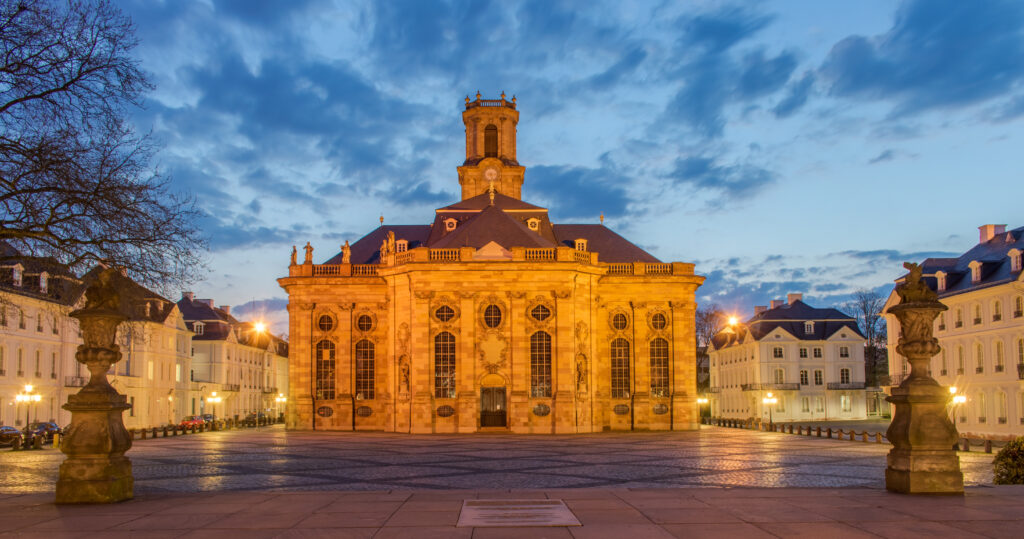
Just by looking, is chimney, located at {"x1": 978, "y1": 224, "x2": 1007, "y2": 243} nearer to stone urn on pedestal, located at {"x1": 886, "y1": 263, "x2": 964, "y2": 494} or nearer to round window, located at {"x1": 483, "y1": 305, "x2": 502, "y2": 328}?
round window, located at {"x1": 483, "y1": 305, "x2": 502, "y2": 328}

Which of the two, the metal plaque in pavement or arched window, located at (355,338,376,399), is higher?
arched window, located at (355,338,376,399)

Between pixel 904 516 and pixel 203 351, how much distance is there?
79898 mm

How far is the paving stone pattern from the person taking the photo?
70.6 ft

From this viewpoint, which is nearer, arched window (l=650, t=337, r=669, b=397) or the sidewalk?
the sidewalk

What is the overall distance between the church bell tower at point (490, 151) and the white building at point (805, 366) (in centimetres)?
2926

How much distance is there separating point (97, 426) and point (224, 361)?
2880 inches

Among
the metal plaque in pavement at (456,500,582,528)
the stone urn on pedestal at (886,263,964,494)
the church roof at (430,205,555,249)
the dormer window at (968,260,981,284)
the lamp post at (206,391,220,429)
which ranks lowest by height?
the lamp post at (206,391,220,429)

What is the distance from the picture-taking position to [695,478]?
76.2 feet

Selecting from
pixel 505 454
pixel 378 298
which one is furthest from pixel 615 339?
pixel 505 454

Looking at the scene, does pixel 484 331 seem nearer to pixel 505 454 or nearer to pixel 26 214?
pixel 505 454

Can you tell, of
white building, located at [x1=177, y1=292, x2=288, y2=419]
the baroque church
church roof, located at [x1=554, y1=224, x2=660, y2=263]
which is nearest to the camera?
the baroque church

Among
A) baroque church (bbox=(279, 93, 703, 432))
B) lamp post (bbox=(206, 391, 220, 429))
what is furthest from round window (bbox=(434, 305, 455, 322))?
lamp post (bbox=(206, 391, 220, 429))

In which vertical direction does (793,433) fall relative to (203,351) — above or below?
below

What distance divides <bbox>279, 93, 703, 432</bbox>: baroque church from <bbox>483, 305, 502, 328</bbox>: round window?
7 cm
